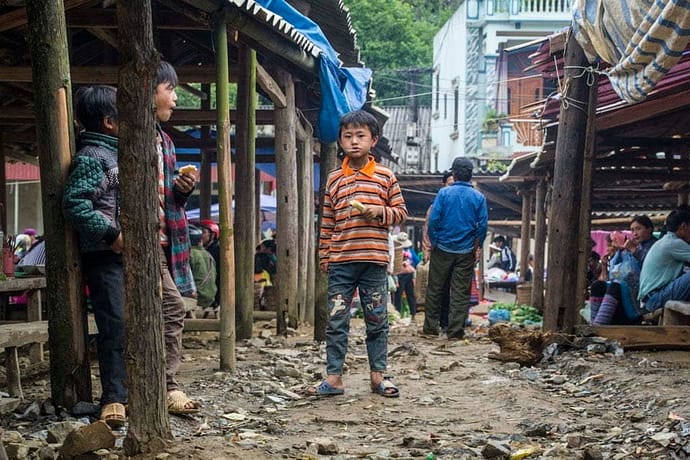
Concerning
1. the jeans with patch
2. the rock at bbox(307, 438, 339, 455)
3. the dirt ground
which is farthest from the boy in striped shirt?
the jeans with patch

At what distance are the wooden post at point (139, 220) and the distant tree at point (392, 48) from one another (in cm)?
3323

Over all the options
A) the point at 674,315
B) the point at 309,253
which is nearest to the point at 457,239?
the point at 674,315

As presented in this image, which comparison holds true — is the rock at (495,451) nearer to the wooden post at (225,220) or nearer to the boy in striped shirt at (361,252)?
the boy in striped shirt at (361,252)

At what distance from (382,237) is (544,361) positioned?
7.58 feet

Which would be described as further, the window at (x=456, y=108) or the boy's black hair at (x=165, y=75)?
the window at (x=456, y=108)

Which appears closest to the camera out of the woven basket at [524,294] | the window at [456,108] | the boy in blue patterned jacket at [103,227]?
the boy in blue patterned jacket at [103,227]

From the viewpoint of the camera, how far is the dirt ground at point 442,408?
4.21 m

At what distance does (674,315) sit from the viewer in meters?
7.88

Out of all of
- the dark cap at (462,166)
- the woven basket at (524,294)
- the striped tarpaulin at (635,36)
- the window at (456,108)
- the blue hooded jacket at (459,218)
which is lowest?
the woven basket at (524,294)

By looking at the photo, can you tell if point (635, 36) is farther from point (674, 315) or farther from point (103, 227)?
point (674, 315)

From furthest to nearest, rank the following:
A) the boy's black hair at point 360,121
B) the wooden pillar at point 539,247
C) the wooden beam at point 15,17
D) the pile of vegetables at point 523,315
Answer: the wooden pillar at point 539,247 < the pile of vegetables at point 523,315 < the wooden beam at point 15,17 < the boy's black hair at point 360,121

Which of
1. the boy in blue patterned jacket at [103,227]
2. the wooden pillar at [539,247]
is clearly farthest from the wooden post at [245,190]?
the wooden pillar at [539,247]

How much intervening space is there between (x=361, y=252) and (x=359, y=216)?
0.78ft

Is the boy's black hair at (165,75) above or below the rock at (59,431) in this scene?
above
